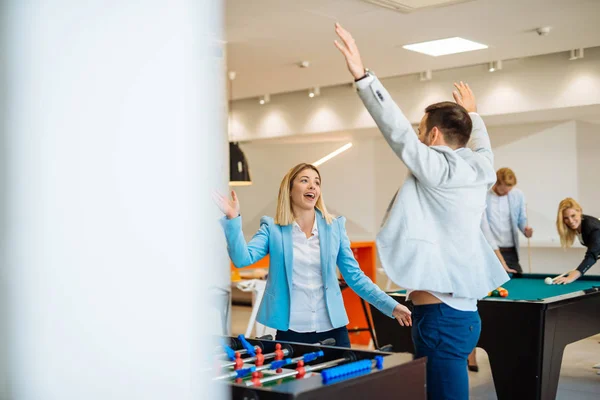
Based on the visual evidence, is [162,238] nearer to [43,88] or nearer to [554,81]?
[43,88]

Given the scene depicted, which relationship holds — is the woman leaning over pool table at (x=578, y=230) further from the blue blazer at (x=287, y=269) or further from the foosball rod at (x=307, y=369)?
the foosball rod at (x=307, y=369)

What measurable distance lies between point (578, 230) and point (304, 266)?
3.51m

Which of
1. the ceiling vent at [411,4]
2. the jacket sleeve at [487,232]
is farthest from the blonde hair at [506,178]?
the ceiling vent at [411,4]

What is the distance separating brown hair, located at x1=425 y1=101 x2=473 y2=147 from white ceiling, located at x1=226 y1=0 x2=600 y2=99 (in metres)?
2.97

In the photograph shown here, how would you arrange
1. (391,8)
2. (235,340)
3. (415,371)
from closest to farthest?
(415,371)
(235,340)
(391,8)

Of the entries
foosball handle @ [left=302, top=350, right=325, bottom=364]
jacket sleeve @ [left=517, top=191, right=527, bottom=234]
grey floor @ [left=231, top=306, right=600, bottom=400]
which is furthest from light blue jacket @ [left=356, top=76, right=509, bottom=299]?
jacket sleeve @ [left=517, top=191, right=527, bottom=234]

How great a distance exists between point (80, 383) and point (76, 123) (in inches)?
12.8

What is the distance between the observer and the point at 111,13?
37.5 inches

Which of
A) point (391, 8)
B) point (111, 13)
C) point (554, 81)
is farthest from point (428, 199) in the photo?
point (554, 81)

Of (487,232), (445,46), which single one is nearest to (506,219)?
(487,232)

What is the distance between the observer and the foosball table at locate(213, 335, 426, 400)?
5.90ft

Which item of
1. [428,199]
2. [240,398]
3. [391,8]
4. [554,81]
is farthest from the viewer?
[554,81]

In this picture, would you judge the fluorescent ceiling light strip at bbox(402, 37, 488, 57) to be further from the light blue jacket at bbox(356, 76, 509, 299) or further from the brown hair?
the light blue jacket at bbox(356, 76, 509, 299)

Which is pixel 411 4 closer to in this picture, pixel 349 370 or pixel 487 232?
pixel 487 232
